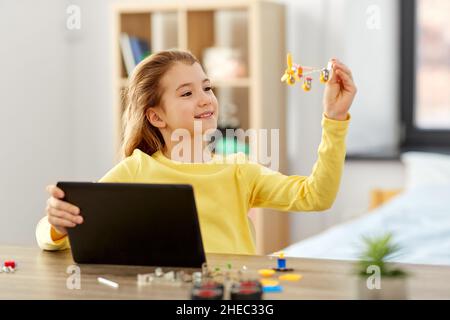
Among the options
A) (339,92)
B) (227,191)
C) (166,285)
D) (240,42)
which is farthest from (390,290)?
(240,42)

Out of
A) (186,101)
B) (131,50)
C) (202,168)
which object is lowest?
(202,168)

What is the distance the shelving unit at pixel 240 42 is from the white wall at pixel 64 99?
0.11m

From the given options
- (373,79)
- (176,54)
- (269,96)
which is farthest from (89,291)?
(373,79)

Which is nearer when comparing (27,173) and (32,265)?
(32,265)

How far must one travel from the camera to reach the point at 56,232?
4.63 feet

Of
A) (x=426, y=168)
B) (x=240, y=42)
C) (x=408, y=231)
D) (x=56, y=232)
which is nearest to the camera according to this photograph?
(x=56, y=232)

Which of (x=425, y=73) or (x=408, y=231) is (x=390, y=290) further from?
(x=425, y=73)

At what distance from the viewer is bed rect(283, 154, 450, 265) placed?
2555 millimetres

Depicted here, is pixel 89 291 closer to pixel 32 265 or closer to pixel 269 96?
pixel 32 265

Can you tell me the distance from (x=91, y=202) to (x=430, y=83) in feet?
10.9

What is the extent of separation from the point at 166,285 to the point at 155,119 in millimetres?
540

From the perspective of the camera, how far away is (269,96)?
3998 mm

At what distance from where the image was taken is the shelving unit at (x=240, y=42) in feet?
12.8

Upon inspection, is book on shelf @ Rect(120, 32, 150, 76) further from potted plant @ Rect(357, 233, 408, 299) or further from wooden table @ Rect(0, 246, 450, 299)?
potted plant @ Rect(357, 233, 408, 299)
